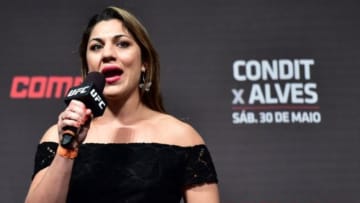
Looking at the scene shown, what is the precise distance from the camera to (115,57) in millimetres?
1146

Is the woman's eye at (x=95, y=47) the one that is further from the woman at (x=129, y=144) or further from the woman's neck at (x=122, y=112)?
the woman's neck at (x=122, y=112)

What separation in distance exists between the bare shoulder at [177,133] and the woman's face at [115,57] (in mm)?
109

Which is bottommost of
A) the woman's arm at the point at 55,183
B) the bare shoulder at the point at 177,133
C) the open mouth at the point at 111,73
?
the woman's arm at the point at 55,183

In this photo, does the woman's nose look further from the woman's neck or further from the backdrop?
the backdrop

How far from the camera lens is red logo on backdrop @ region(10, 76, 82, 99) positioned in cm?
161

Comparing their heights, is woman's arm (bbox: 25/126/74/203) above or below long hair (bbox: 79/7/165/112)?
below

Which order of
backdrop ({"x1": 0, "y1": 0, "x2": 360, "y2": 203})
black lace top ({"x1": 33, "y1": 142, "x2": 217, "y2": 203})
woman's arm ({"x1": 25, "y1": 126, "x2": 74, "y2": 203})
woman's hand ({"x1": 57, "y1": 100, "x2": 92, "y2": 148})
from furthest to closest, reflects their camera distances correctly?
backdrop ({"x1": 0, "y1": 0, "x2": 360, "y2": 203})
black lace top ({"x1": 33, "y1": 142, "x2": 217, "y2": 203})
woman's arm ({"x1": 25, "y1": 126, "x2": 74, "y2": 203})
woman's hand ({"x1": 57, "y1": 100, "x2": 92, "y2": 148})

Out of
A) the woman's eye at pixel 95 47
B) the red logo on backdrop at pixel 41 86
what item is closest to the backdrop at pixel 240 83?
the red logo on backdrop at pixel 41 86

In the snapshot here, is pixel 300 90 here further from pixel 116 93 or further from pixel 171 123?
pixel 116 93

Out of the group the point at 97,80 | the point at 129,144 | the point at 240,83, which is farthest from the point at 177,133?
the point at 240,83

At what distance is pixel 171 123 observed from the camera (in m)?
1.23

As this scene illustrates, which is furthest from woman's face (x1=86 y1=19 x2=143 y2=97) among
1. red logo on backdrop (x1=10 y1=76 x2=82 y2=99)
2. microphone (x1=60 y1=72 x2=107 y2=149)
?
red logo on backdrop (x1=10 y1=76 x2=82 y2=99)

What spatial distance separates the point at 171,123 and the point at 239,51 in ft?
1.63

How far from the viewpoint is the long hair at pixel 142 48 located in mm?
1213
